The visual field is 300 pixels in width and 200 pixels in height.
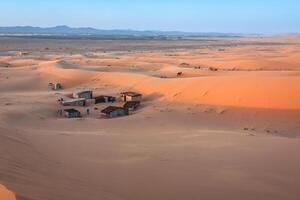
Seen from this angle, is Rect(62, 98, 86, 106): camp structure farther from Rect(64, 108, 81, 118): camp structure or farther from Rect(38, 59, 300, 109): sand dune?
Rect(38, 59, 300, 109): sand dune

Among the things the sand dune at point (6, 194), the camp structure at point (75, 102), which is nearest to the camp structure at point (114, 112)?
the camp structure at point (75, 102)

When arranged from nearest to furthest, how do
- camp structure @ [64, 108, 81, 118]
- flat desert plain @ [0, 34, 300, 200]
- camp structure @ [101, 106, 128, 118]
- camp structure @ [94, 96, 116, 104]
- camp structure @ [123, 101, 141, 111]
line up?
1. flat desert plain @ [0, 34, 300, 200]
2. camp structure @ [64, 108, 81, 118]
3. camp structure @ [101, 106, 128, 118]
4. camp structure @ [123, 101, 141, 111]
5. camp structure @ [94, 96, 116, 104]

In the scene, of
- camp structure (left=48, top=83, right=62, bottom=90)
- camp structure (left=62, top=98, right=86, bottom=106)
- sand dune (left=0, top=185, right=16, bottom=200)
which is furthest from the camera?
camp structure (left=48, top=83, right=62, bottom=90)

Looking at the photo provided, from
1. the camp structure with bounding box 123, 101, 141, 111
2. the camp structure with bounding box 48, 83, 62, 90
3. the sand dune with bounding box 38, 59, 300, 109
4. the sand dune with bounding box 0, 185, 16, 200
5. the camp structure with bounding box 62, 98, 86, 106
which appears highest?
the sand dune with bounding box 0, 185, 16, 200

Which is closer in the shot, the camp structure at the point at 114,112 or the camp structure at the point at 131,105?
the camp structure at the point at 114,112

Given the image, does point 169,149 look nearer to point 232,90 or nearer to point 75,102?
point 232,90

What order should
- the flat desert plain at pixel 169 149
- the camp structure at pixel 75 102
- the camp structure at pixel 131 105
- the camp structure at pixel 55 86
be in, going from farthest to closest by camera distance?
the camp structure at pixel 55 86
the camp structure at pixel 75 102
the camp structure at pixel 131 105
the flat desert plain at pixel 169 149

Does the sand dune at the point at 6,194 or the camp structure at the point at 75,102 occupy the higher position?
the sand dune at the point at 6,194

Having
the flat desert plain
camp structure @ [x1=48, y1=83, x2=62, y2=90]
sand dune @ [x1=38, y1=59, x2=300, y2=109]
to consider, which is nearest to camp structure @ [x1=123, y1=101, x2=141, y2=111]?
the flat desert plain

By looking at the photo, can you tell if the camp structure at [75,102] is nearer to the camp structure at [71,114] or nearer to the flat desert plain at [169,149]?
the flat desert plain at [169,149]

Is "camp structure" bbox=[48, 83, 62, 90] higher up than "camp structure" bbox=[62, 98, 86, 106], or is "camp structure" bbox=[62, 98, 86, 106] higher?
"camp structure" bbox=[62, 98, 86, 106]

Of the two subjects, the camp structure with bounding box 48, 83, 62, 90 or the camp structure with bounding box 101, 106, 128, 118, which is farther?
the camp structure with bounding box 48, 83, 62, 90

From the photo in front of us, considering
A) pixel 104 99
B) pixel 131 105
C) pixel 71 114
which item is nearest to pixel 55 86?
pixel 104 99
